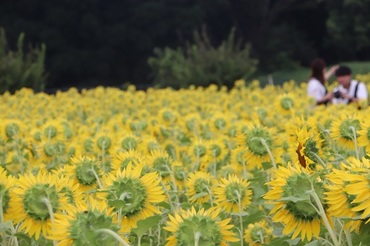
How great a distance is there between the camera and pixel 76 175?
1.78 meters

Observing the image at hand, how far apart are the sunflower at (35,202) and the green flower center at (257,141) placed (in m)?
0.71

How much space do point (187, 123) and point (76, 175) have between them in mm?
2232

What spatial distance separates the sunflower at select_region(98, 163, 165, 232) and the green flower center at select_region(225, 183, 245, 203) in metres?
0.41

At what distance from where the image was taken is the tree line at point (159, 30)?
21594 millimetres

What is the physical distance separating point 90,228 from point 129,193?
0.77 ft

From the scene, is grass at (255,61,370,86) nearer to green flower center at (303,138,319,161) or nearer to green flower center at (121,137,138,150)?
green flower center at (121,137,138,150)

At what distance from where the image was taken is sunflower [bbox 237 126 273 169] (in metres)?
1.95

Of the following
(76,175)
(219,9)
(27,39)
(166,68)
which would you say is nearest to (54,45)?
(27,39)

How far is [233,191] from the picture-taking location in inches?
67.8

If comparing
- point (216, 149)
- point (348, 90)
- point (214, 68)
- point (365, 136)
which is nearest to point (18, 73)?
point (214, 68)

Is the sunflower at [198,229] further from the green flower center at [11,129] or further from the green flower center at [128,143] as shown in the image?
the green flower center at [11,129]

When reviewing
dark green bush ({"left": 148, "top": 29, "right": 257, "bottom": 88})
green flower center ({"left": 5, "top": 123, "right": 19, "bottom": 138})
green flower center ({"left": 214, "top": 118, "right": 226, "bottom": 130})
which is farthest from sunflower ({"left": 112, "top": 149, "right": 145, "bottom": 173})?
dark green bush ({"left": 148, "top": 29, "right": 257, "bottom": 88})

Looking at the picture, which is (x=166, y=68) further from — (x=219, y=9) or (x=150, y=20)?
(x=219, y=9)

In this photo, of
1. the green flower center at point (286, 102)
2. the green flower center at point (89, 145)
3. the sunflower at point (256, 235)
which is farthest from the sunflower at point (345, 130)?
the green flower center at point (286, 102)
